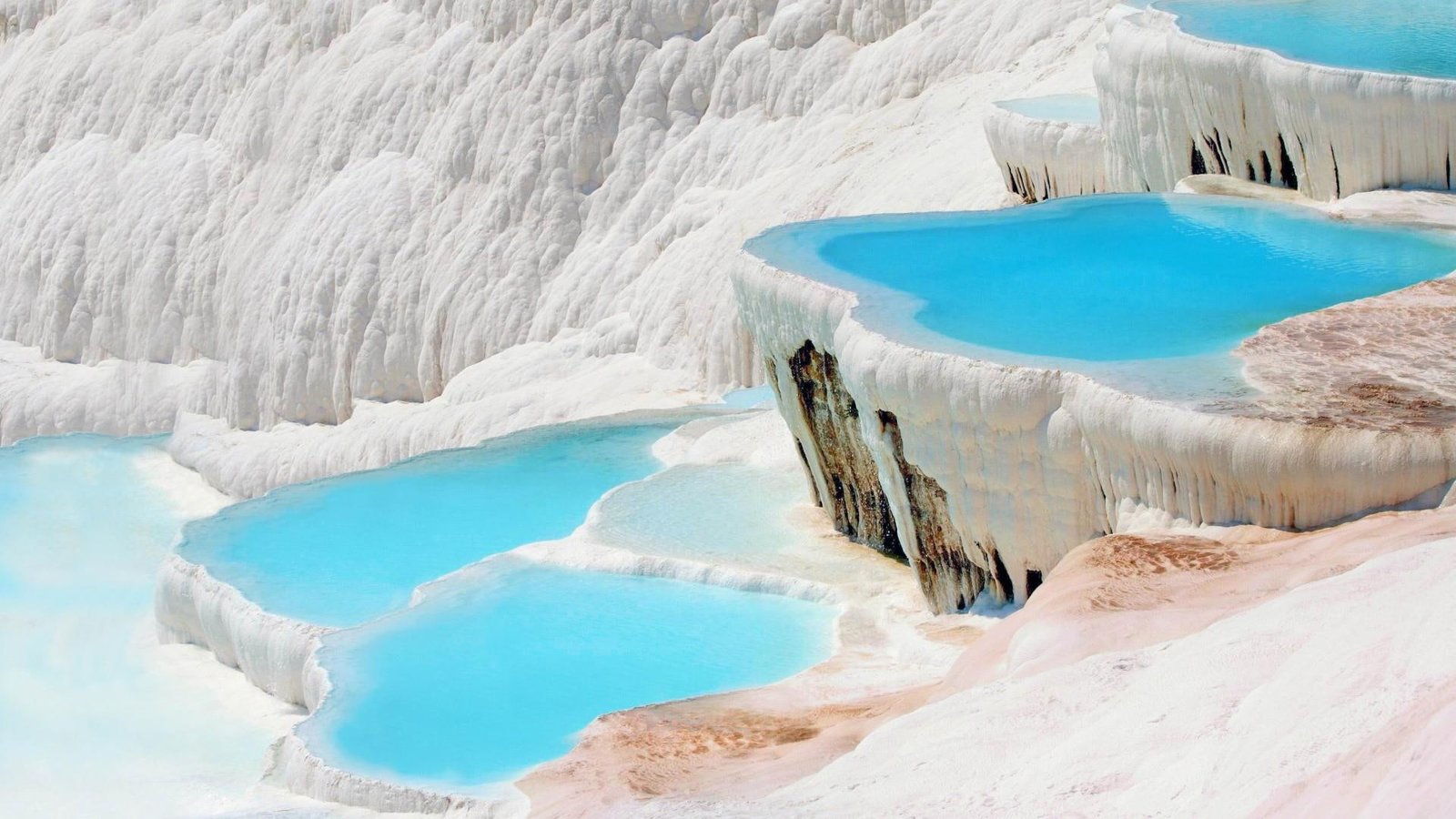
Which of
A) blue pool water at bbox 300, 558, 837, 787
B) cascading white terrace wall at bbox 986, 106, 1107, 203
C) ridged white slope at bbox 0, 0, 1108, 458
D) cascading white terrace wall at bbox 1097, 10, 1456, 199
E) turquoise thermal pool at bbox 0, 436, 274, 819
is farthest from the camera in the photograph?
ridged white slope at bbox 0, 0, 1108, 458

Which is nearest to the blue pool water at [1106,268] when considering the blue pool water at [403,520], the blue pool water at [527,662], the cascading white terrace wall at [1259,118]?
the cascading white terrace wall at [1259,118]

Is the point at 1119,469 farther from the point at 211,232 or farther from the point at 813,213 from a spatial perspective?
the point at 211,232

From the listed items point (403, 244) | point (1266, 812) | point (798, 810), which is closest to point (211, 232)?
point (403, 244)

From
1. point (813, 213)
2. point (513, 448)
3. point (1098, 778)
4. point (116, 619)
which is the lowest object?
point (116, 619)

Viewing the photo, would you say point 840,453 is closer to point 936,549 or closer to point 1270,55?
point 936,549

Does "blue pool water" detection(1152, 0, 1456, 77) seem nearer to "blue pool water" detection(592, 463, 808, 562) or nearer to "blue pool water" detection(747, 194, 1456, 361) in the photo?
"blue pool water" detection(747, 194, 1456, 361)

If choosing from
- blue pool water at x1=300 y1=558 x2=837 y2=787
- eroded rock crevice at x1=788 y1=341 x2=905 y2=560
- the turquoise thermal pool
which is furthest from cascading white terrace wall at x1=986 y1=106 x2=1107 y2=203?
the turquoise thermal pool
